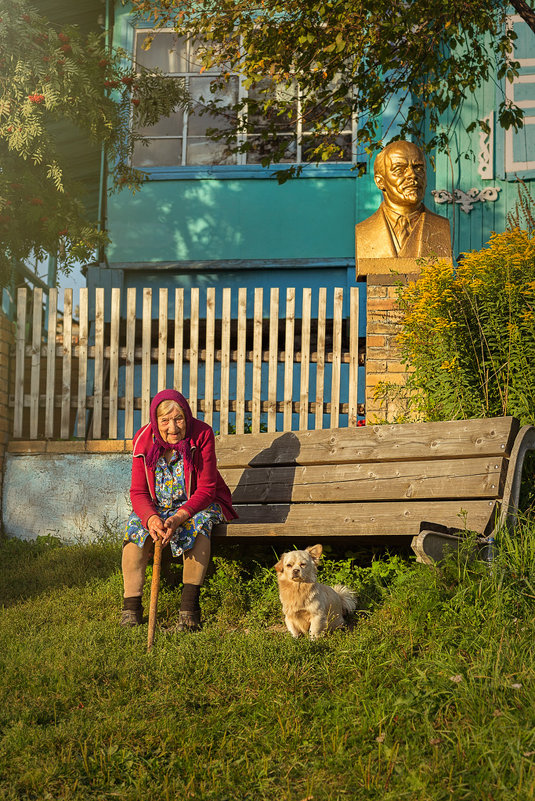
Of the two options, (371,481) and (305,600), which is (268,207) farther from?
(305,600)

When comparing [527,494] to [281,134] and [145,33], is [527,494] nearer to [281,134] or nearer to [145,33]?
[281,134]

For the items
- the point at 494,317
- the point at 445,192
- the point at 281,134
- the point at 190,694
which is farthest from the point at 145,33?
the point at 190,694

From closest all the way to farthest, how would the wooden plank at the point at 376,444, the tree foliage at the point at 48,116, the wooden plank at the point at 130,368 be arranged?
the wooden plank at the point at 376,444, the wooden plank at the point at 130,368, the tree foliage at the point at 48,116

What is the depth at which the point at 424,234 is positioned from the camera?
675cm

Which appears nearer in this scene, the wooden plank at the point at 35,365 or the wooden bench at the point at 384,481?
the wooden bench at the point at 384,481

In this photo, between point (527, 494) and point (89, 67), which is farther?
point (89, 67)

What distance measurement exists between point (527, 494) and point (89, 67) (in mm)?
6232

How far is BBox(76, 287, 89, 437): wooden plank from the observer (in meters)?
7.63

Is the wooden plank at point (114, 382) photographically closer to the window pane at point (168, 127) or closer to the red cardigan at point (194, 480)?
the red cardigan at point (194, 480)

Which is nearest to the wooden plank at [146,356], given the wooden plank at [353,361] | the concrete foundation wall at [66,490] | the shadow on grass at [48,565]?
the concrete foundation wall at [66,490]

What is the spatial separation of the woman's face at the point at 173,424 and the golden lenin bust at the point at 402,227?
7.97 feet

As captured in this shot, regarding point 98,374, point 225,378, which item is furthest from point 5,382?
point 225,378

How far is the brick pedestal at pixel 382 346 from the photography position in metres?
6.49

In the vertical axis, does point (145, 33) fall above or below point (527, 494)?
above
